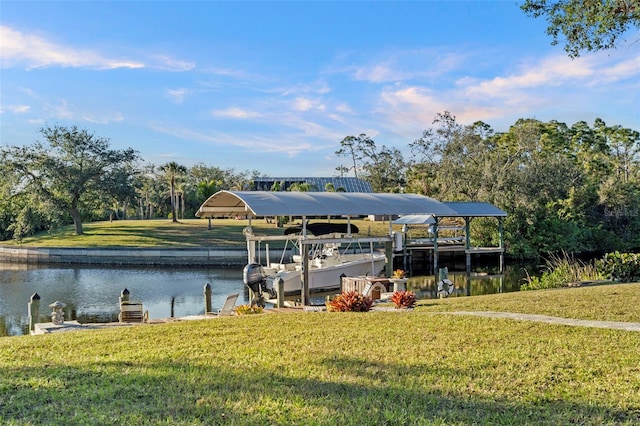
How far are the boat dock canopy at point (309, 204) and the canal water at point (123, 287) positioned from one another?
3422mm

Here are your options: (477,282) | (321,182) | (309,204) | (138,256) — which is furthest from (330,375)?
(321,182)

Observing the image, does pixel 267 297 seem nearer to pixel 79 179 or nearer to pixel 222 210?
pixel 222 210

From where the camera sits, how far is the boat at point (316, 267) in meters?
16.9

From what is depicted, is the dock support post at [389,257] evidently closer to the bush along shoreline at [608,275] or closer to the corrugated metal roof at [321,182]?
the bush along shoreline at [608,275]

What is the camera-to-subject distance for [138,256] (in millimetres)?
32281

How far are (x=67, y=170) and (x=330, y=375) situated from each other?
39866 mm

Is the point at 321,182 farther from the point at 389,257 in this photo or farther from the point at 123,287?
the point at 389,257

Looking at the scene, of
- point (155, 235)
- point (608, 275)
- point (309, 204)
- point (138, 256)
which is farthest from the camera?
point (155, 235)

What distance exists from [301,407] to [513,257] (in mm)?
31760

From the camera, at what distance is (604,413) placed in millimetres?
4188

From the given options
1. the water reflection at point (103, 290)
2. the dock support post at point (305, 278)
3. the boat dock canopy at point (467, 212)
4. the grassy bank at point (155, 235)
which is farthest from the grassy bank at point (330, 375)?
the grassy bank at point (155, 235)

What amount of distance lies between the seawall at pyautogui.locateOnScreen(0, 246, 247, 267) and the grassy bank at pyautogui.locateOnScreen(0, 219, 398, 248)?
2234mm

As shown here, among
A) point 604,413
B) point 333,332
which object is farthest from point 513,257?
point 604,413

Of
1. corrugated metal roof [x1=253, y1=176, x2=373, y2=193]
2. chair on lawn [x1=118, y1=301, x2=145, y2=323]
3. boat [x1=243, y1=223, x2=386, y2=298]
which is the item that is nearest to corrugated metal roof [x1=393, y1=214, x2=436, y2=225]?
boat [x1=243, y1=223, x2=386, y2=298]
